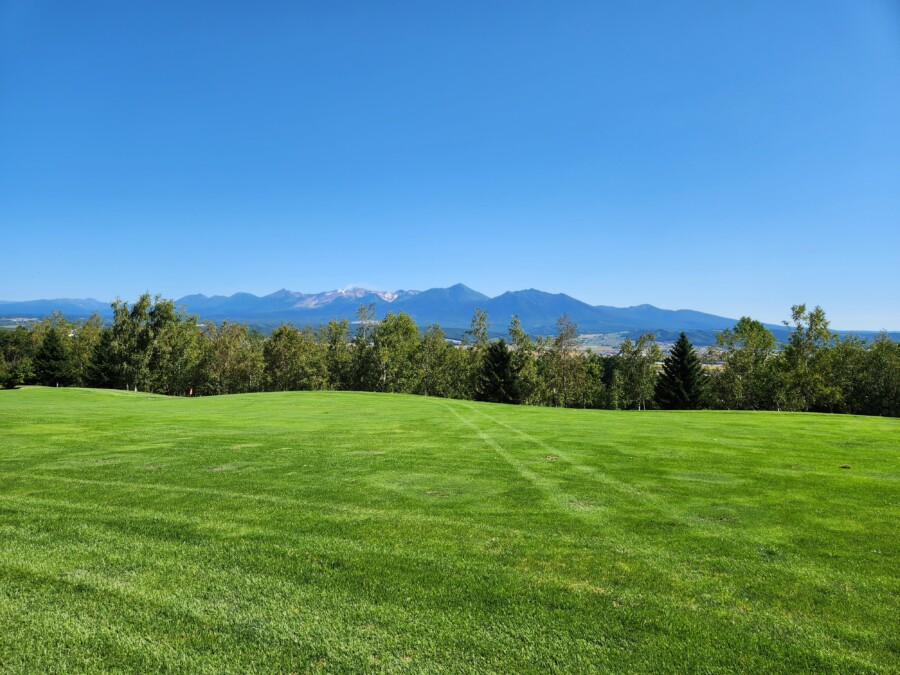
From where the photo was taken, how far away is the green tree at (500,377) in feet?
200

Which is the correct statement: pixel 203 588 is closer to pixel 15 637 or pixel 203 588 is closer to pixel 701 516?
pixel 15 637

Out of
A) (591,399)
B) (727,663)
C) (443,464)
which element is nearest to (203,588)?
(727,663)

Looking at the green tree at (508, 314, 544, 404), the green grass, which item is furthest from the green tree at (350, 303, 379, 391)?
the green grass

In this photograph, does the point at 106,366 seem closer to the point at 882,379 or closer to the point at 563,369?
the point at 563,369

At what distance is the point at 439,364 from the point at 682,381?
37.6 m

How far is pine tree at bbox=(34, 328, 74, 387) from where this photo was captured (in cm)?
6494

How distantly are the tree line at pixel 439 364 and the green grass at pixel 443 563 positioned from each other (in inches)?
2078

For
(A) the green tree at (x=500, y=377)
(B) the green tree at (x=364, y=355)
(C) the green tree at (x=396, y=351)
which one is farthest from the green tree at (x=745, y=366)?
(B) the green tree at (x=364, y=355)

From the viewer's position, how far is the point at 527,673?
10.7 ft

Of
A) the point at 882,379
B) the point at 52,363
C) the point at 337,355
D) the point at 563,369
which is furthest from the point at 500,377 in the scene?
the point at 52,363

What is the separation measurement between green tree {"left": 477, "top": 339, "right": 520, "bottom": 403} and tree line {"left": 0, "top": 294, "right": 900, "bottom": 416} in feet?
0.49

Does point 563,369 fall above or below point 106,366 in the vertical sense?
above

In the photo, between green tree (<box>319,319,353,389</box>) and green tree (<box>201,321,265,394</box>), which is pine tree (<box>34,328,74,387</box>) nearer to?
green tree (<box>201,321,265,394</box>)

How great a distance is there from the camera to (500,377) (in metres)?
61.6
